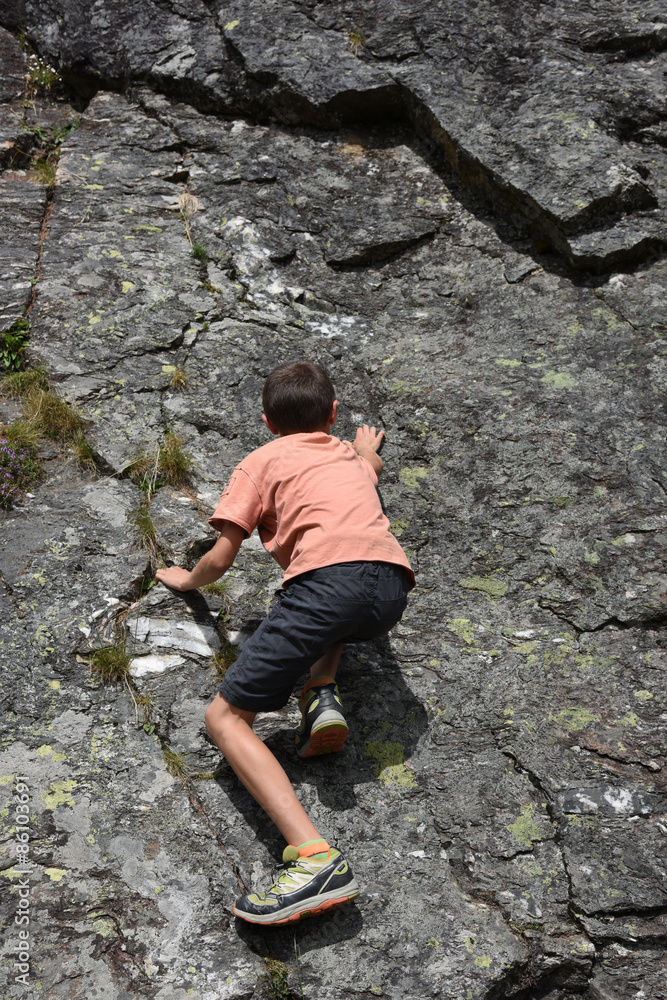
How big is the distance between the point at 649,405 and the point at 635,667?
1.44m

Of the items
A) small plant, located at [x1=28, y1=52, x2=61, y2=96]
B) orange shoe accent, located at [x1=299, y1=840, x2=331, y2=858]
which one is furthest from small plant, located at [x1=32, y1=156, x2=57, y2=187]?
orange shoe accent, located at [x1=299, y1=840, x2=331, y2=858]

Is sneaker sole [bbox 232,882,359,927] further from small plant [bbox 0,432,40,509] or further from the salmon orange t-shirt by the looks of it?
small plant [bbox 0,432,40,509]

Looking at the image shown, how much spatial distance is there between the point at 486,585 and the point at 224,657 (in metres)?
1.30

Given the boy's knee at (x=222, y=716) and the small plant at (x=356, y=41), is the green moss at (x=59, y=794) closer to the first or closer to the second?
the boy's knee at (x=222, y=716)

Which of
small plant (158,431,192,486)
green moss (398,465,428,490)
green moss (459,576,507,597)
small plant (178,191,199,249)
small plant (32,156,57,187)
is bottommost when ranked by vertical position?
green moss (459,576,507,597)

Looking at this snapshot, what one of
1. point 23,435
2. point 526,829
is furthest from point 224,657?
point 23,435

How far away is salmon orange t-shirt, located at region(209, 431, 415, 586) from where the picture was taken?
310 cm

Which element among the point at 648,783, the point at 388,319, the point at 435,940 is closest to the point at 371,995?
the point at 435,940

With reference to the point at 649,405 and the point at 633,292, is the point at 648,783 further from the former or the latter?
the point at 633,292

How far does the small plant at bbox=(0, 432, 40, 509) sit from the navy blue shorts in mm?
1588

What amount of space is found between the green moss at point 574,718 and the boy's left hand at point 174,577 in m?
1.73

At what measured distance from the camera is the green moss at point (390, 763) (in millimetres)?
3162

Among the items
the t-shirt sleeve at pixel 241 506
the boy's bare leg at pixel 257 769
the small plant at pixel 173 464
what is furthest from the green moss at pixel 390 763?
the small plant at pixel 173 464

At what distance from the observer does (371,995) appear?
2592 millimetres
